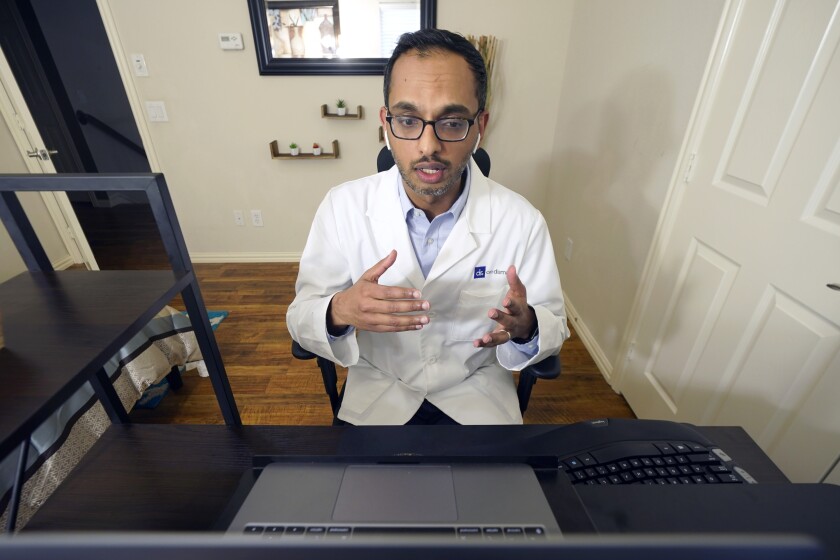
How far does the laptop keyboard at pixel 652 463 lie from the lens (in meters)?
0.51

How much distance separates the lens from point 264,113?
8.10 feet

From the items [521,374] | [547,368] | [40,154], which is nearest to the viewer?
[547,368]

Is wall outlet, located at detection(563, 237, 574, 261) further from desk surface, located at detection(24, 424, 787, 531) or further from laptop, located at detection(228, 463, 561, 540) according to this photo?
laptop, located at detection(228, 463, 561, 540)

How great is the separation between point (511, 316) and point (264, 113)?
241cm

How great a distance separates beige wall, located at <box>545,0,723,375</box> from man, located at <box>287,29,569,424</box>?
2.52 feet

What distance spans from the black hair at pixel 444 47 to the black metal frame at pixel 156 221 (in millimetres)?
662

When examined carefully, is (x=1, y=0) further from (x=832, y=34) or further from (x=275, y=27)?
(x=832, y=34)

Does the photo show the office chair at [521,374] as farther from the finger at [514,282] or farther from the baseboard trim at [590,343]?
the baseboard trim at [590,343]

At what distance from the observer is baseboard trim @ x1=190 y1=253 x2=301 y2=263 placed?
2947 millimetres

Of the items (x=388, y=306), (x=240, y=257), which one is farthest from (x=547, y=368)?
(x=240, y=257)

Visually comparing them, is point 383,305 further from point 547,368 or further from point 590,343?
point 590,343

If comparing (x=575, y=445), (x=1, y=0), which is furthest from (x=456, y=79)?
(x=1, y=0)

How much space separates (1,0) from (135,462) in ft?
12.9

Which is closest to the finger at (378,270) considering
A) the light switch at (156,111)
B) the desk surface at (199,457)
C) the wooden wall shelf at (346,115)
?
the desk surface at (199,457)
